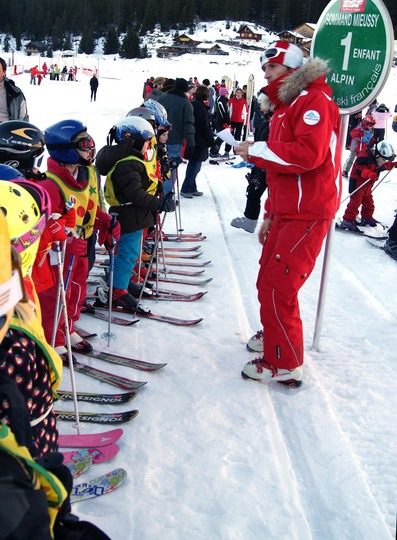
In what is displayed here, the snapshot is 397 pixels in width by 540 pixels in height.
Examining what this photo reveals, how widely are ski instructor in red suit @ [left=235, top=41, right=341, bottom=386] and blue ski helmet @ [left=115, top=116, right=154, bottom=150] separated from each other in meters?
1.24

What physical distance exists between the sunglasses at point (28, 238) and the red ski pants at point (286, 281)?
179cm

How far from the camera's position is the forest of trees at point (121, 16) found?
107m

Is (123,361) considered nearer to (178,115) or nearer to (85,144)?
(85,144)

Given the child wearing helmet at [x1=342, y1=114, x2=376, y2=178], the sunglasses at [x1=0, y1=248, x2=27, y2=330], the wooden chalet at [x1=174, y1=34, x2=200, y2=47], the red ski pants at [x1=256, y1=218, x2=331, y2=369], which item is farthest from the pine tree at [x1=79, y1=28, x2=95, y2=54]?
the sunglasses at [x1=0, y1=248, x2=27, y2=330]

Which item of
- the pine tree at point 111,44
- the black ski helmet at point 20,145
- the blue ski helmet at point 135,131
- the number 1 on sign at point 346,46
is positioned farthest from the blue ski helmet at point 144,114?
the pine tree at point 111,44

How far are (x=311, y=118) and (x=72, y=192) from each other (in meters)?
1.53

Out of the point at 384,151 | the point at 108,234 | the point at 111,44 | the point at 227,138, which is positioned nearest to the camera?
the point at 227,138

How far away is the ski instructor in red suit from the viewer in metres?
3.13

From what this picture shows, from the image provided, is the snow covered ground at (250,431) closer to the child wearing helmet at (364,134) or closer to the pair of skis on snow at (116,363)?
the pair of skis on snow at (116,363)

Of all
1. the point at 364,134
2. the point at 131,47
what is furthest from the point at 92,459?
the point at 131,47

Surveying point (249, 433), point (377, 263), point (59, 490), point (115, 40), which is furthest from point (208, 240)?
point (115, 40)

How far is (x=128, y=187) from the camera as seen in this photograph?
435 centimetres

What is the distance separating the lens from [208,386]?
3549 mm

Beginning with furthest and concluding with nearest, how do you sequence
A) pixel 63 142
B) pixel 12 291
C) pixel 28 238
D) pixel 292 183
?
1. pixel 63 142
2. pixel 292 183
3. pixel 28 238
4. pixel 12 291
